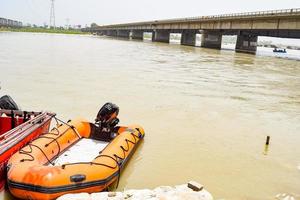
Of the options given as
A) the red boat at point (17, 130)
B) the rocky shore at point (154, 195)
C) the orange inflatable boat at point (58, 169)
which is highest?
the red boat at point (17, 130)

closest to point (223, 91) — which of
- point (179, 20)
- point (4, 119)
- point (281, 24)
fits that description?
point (4, 119)

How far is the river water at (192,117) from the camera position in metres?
6.92

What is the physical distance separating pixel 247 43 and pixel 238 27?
10945 mm

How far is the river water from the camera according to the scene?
6922 millimetres

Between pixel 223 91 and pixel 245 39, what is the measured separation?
136 ft

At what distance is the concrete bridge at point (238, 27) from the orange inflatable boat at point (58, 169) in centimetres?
3111

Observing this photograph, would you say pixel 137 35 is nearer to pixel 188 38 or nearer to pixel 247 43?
pixel 188 38

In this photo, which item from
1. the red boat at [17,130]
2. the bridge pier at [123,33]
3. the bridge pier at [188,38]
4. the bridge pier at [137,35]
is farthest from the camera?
the bridge pier at [123,33]

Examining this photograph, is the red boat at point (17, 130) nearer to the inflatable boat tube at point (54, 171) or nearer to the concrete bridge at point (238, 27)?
the inflatable boat tube at point (54, 171)

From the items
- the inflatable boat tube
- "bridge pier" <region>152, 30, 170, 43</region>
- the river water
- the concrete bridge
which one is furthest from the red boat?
"bridge pier" <region>152, 30, 170, 43</region>

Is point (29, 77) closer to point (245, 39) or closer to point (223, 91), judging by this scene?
point (223, 91)

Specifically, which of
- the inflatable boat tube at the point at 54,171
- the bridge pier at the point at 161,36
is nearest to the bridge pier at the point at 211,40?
the bridge pier at the point at 161,36

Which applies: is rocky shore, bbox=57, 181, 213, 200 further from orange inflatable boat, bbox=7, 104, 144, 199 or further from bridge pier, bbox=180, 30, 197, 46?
bridge pier, bbox=180, 30, 197, 46

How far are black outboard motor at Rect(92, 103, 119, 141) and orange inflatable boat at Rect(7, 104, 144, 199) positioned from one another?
698 mm
